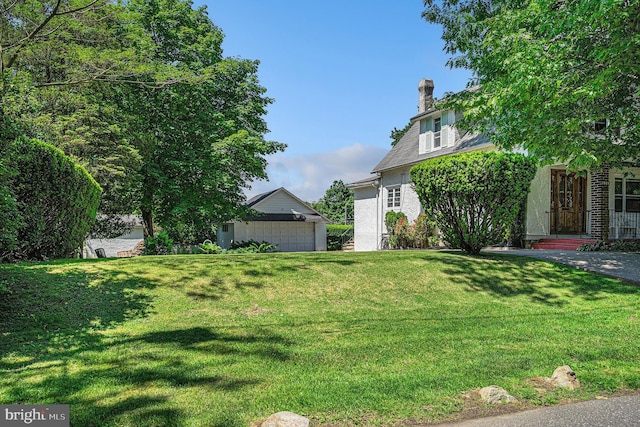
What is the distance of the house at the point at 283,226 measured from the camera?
27.1 metres

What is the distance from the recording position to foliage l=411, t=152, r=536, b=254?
9.48 meters

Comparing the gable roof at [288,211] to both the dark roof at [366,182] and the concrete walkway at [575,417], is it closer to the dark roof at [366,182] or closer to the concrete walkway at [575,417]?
the dark roof at [366,182]

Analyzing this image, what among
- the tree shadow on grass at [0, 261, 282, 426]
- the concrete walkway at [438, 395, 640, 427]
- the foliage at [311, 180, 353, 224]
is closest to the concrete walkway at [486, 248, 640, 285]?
the concrete walkway at [438, 395, 640, 427]

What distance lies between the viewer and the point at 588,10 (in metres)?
7.19

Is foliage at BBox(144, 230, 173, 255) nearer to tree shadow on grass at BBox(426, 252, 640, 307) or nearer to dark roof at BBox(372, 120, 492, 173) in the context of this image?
tree shadow on grass at BBox(426, 252, 640, 307)

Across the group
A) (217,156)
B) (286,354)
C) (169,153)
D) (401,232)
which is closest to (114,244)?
(169,153)

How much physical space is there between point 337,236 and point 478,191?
21936mm

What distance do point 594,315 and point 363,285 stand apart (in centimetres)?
367

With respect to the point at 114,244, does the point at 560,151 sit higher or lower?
higher

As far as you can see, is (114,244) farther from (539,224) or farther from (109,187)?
(539,224)

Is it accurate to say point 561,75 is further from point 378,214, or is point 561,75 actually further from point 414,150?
point 378,214

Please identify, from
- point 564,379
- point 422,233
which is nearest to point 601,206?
point 422,233

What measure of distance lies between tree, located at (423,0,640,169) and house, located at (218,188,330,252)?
1830cm

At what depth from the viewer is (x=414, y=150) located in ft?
66.8
